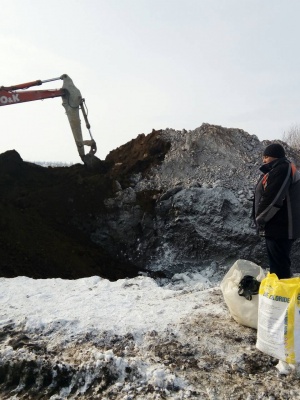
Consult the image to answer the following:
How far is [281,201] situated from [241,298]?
40.3 inches

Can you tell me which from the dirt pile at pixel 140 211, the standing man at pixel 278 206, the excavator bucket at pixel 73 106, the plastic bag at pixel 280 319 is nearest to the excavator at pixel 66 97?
the excavator bucket at pixel 73 106

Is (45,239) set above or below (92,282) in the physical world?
above

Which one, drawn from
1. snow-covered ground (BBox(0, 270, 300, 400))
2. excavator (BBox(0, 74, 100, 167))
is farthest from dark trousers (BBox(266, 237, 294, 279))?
excavator (BBox(0, 74, 100, 167))

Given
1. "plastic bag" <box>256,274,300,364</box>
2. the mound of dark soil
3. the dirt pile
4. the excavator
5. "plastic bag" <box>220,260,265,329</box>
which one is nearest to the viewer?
"plastic bag" <box>256,274,300,364</box>

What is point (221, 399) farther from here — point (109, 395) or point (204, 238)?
point (204, 238)

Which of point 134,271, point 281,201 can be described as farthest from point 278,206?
point 134,271

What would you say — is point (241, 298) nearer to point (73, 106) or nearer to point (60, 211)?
point (60, 211)

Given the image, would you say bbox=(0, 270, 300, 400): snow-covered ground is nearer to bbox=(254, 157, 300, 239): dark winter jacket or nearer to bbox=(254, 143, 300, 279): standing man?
bbox=(254, 143, 300, 279): standing man

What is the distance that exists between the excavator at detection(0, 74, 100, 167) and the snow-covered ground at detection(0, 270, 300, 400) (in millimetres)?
6716

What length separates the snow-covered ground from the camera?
315cm

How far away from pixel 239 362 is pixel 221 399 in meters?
0.49

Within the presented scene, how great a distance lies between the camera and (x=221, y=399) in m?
2.97

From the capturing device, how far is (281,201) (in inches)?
158

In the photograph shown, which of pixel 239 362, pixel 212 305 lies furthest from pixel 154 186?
pixel 239 362
